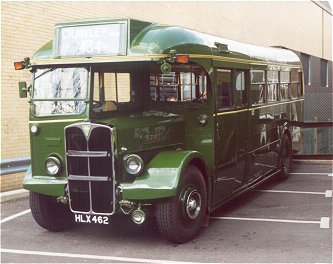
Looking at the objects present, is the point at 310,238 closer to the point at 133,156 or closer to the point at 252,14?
the point at 133,156

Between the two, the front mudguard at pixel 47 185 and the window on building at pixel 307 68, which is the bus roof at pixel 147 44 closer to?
the front mudguard at pixel 47 185

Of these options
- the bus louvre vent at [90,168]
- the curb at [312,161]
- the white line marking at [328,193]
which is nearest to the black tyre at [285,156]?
the white line marking at [328,193]

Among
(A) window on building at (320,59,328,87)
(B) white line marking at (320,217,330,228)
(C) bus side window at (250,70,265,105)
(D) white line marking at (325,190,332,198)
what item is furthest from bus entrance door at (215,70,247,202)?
(A) window on building at (320,59,328,87)

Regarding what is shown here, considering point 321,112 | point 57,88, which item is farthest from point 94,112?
point 321,112

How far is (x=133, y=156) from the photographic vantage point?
252 inches

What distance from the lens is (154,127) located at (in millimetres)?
6867

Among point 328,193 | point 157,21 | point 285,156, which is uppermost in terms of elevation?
point 157,21

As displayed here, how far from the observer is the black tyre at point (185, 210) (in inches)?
253

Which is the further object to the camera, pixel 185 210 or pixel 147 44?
pixel 185 210

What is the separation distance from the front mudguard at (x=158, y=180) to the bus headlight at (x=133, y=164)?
0.10 meters

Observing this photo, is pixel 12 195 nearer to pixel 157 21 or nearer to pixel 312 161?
pixel 157 21

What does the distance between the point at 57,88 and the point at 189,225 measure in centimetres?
235

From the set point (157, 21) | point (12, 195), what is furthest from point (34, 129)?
point (157, 21)

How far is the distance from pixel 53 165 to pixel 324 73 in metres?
33.9
